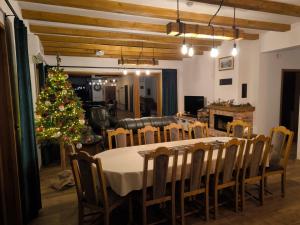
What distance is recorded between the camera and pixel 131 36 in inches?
189

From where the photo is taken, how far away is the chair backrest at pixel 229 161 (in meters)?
2.54

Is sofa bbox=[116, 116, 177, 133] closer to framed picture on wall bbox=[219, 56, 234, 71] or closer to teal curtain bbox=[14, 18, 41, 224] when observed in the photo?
framed picture on wall bbox=[219, 56, 234, 71]

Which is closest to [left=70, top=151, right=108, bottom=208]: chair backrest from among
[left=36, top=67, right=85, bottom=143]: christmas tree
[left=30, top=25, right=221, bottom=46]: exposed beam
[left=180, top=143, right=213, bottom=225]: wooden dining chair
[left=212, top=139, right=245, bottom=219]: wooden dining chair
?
[left=180, top=143, right=213, bottom=225]: wooden dining chair

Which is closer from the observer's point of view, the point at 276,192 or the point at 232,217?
the point at 232,217

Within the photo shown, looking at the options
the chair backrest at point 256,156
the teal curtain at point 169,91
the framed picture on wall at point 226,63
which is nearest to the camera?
the chair backrest at point 256,156

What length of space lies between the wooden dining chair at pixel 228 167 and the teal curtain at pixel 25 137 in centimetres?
217

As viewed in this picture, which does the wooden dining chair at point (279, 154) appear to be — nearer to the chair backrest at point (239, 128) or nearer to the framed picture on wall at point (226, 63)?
the chair backrest at point (239, 128)

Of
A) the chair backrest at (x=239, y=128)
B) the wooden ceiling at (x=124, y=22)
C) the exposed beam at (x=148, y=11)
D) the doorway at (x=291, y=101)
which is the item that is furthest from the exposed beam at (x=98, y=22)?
the doorway at (x=291, y=101)

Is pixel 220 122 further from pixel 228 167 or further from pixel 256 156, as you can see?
pixel 228 167

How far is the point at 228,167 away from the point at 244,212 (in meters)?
0.65

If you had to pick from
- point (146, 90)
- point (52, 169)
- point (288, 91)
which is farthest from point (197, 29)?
point (146, 90)

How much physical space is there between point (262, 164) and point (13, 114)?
3015 millimetres

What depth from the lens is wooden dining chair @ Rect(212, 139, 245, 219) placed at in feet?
8.34

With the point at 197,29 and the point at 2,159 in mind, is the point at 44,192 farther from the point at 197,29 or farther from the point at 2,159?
the point at 197,29
